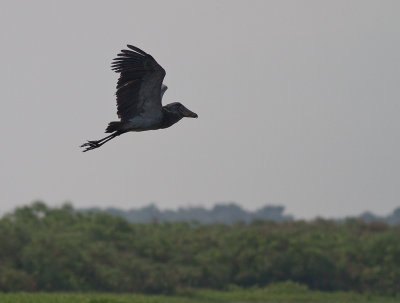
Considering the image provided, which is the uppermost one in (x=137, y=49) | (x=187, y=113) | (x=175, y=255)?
(x=137, y=49)

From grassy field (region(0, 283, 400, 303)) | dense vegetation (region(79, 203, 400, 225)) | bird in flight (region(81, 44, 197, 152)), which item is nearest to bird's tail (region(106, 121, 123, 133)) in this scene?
bird in flight (region(81, 44, 197, 152))

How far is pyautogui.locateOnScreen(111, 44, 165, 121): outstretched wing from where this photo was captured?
13.7 m

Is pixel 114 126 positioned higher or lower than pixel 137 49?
lower

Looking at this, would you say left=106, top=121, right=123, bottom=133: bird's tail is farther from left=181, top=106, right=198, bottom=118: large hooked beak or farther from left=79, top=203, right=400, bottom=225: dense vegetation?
left=79, top=203, right=400, bottom=225: dense vegetation

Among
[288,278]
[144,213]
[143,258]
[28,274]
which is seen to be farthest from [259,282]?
[144,213]

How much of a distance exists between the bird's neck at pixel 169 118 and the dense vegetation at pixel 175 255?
14.7 m

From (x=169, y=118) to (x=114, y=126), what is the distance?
768mm

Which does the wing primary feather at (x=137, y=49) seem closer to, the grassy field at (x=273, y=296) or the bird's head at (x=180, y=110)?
the bird's head at (x=180, y=110)

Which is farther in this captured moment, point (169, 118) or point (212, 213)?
point (212, 213)

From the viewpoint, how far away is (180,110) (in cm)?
1458

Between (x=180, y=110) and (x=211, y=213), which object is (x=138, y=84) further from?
(x=211, y=213)

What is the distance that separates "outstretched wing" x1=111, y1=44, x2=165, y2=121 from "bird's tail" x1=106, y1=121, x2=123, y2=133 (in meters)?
0.09

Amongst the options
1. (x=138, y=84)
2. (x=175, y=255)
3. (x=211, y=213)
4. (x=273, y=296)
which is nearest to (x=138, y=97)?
(x=138, y=84)

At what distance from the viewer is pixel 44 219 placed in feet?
113
